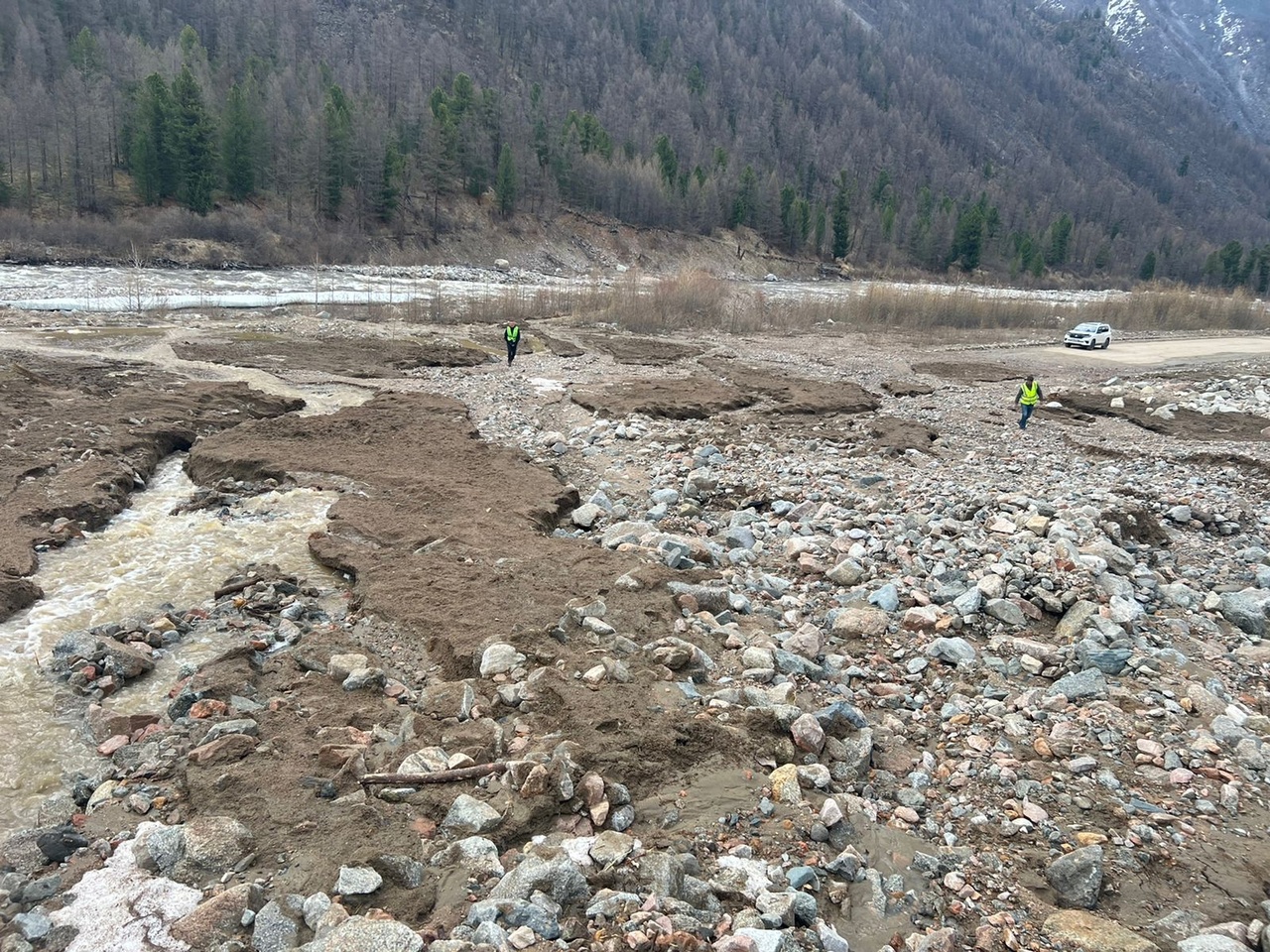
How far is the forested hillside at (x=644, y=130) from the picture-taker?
5975 cm

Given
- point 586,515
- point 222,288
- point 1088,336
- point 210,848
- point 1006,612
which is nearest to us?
point 210,848

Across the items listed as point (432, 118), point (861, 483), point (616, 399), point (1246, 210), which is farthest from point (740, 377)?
point (1246, 210)

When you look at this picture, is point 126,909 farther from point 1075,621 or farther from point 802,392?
point 802,392

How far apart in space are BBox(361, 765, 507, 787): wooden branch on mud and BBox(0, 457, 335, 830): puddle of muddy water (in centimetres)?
212

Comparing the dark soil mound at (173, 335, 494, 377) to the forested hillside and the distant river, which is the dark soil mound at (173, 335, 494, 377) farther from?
the forested hillside

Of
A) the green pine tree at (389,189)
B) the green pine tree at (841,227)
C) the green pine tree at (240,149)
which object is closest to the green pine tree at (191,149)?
the green pine tree at (240,149)

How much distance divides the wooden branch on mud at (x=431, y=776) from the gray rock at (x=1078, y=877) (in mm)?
3199

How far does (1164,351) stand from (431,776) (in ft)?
131

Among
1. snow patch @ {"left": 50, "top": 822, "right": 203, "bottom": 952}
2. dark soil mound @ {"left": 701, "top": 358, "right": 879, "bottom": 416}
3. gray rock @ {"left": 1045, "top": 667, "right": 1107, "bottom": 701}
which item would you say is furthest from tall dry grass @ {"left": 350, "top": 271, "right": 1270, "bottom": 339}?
snow patch @ {"left": 50, "top": 822, "right": 203, "bottom": 952}

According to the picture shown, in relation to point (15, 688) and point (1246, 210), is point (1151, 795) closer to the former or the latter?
point (15, 688)

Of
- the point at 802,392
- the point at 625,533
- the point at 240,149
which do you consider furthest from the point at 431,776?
the point at 240,149

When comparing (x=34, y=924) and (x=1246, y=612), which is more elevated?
(x=1246, y=612)

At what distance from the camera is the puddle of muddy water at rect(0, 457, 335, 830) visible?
557cm

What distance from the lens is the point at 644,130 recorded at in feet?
339
